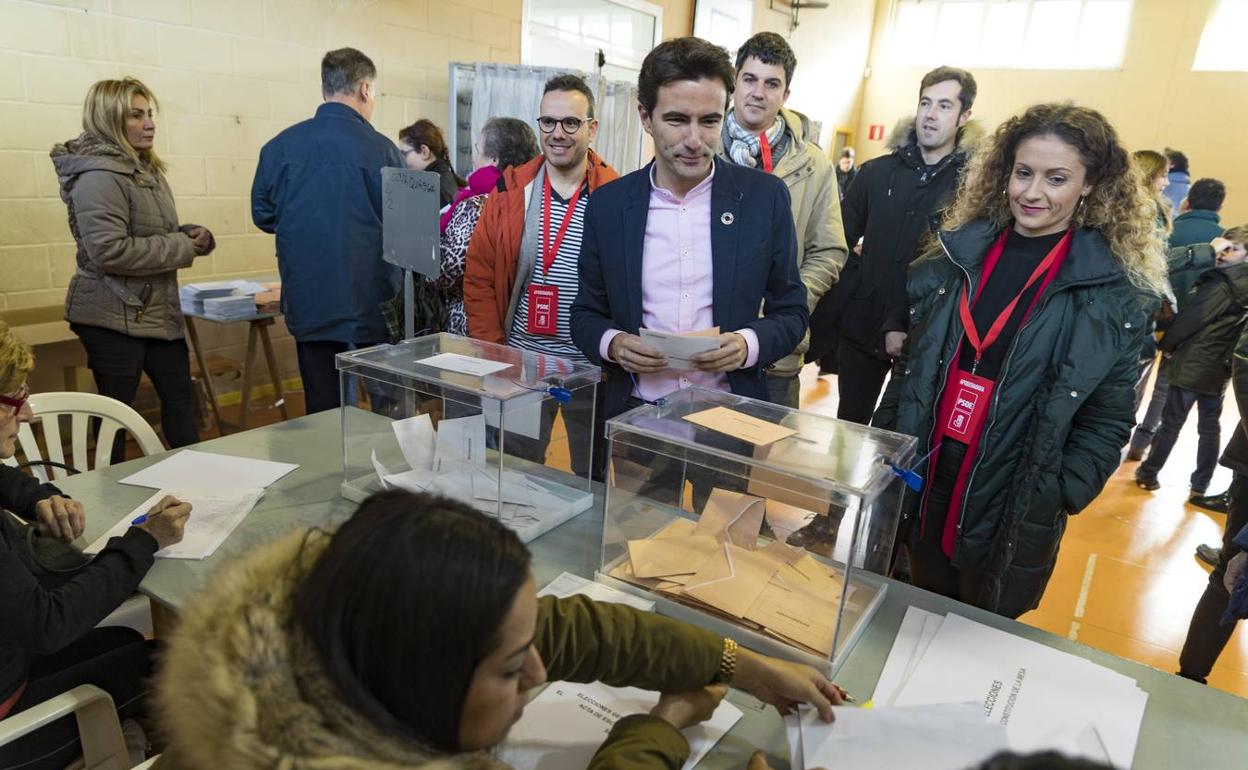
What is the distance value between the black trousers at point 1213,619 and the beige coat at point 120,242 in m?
3.44

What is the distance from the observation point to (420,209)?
2312mm

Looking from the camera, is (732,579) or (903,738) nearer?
(903,738)

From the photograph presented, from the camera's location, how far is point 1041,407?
150cm

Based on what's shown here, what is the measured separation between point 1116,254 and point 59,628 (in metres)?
1.97

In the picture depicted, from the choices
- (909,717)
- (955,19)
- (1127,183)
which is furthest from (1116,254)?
(955,19)

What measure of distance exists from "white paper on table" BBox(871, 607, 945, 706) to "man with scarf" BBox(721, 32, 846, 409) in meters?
1.08

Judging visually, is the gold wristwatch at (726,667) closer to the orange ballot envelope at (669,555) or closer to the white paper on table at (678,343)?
the orange ballot envelope at (669,555)

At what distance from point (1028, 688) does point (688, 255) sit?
1.09 metres

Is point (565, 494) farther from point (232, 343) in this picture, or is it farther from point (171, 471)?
point (232, 343)

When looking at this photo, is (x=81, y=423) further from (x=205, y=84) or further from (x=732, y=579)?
(x=205, y=84)

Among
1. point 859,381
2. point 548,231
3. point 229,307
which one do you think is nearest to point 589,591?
point 548,231

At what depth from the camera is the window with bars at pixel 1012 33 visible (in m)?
9.66

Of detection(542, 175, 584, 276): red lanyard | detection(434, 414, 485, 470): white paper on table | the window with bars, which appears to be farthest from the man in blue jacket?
the window with bars

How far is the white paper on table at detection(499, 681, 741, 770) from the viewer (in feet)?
3.01
